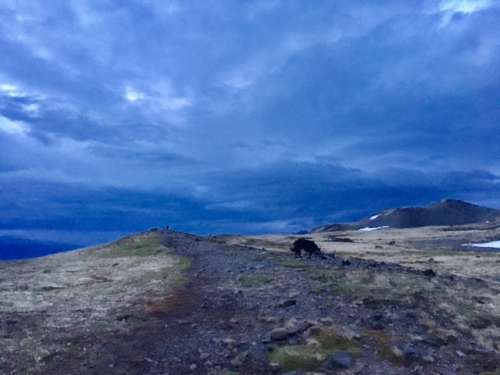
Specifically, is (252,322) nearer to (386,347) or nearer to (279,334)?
(279,334)

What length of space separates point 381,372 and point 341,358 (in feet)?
4.33

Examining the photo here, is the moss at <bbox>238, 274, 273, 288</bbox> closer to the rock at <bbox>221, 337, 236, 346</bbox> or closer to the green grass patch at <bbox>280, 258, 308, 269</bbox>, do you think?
the green grass patch at <bbox>280, 258, 308, 269</bbox>

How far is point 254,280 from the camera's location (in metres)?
31.4

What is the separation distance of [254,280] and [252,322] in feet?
26.2

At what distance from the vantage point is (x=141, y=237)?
57.5 m

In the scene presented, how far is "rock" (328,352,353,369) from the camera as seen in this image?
19.1 meters

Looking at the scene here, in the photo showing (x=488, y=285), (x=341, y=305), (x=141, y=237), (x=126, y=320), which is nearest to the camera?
(x=126, y=320)

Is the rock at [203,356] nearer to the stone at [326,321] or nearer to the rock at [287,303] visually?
the stone at [326,321]

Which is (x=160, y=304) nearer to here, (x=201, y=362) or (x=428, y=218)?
(x=201, y=362)

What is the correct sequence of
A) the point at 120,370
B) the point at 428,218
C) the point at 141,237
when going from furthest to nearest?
1. the point at 428,218
2. the point at 141,237
3. the point at 120,370

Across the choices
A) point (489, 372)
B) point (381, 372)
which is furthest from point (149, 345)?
point (489, 372)

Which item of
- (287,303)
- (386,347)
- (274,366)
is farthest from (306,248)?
(274,366)

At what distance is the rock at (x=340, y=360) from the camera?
62.6 feet

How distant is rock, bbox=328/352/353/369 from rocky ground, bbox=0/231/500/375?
0.05 meters
